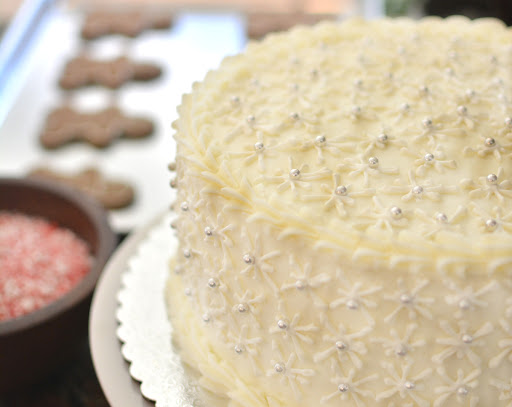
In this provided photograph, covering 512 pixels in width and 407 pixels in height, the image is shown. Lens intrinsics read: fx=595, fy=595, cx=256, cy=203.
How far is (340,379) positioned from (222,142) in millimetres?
420

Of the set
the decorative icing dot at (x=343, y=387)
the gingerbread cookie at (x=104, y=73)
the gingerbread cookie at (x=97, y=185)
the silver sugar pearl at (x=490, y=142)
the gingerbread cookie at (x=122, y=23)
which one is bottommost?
the gingerbread cookie at (x=97, y=185)

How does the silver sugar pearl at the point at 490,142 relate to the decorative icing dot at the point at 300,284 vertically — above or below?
above

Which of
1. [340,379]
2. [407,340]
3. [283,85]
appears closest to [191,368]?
[340,379]

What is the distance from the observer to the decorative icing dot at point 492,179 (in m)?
0.84

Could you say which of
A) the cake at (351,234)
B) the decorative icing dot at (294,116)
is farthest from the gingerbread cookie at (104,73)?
the decorative icing dot at (294,116)

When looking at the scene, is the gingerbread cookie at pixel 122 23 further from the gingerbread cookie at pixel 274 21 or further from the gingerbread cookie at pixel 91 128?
the gingerbread cookie at pixel 91 128

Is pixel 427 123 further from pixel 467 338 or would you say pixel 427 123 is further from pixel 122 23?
pixel 122 23

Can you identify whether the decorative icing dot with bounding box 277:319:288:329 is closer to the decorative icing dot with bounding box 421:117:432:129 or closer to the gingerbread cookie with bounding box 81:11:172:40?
the decorative icing dot with bounding box 421:117:432:129

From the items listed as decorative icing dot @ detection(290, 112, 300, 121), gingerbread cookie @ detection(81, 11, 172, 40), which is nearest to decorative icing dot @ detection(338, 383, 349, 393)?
decorative icing dot @ detection(290, 112, 300, 121)

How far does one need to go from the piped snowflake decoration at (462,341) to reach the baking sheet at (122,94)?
1167 millimetres

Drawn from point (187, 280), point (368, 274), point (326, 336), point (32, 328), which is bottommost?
point (32, 328)

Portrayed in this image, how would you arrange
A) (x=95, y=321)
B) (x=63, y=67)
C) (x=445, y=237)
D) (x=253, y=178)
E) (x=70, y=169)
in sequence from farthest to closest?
(x=63, y=67), (x=70, y=169), (x=95, y=321), (x=253, y=178), (x=445, y=237)

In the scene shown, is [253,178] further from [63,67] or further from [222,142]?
Answer: [63,67]

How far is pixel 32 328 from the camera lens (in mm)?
1232
